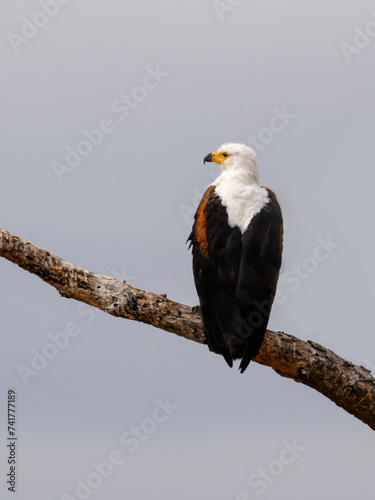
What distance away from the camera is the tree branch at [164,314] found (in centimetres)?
915

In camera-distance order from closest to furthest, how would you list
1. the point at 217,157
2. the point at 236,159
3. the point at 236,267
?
the point at 236,267
the point at 236,159
the point at 217,157

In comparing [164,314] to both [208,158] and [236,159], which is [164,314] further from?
[208,158]

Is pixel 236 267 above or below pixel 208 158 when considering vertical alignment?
below

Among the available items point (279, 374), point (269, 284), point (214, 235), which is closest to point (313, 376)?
point (279, 374)

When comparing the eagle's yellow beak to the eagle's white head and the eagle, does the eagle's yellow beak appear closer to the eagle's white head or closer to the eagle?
the eagle's white head

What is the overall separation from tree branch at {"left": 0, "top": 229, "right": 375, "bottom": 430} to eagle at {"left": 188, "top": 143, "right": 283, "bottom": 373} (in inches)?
12.4

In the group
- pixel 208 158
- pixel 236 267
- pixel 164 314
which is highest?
pixel 208 158

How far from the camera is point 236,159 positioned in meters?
11.0

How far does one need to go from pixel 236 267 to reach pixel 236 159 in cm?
233

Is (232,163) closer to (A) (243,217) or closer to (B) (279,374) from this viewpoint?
(A) (243,217)

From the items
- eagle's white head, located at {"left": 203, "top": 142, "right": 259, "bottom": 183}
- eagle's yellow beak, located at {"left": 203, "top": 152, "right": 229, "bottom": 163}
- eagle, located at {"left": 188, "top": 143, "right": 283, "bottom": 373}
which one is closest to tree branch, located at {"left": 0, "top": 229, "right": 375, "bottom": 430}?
eagle, located at {"left": 188, "top": 143, "right": 283, "bottom": 373}

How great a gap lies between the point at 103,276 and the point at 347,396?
3.21 meters

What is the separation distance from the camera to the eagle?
908cm

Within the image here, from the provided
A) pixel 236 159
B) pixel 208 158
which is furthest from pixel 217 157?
pixel 236 159
